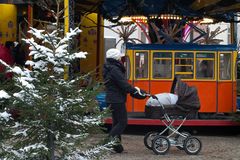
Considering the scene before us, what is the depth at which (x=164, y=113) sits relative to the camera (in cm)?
935

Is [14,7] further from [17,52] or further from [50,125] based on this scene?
[50,125]

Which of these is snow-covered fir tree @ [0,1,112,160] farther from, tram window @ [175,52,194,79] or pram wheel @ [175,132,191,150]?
tram window @ [175,52,194,79]

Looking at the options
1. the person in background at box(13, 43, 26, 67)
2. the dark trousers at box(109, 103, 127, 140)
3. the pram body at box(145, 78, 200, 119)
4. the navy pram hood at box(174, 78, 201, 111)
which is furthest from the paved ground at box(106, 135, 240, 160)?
the person in background at box(13, 43, 26, 67)

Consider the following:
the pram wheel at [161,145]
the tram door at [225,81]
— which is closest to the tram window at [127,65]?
the tram door at [225,81]

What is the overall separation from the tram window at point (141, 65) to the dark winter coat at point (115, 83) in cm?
283

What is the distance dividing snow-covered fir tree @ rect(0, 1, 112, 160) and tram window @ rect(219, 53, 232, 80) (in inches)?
293

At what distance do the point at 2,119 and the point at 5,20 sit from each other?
493 inches

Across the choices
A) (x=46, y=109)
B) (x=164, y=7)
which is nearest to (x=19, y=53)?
(x=164, y=7)

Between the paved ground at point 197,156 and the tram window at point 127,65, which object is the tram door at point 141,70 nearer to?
the tram window at point 127,65

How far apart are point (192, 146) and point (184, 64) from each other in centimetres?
292

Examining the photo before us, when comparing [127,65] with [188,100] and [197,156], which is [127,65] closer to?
[188,100]

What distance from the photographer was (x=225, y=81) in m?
12.0

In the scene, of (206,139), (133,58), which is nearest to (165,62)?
(133,58)

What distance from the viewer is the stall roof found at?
47.6 feet
